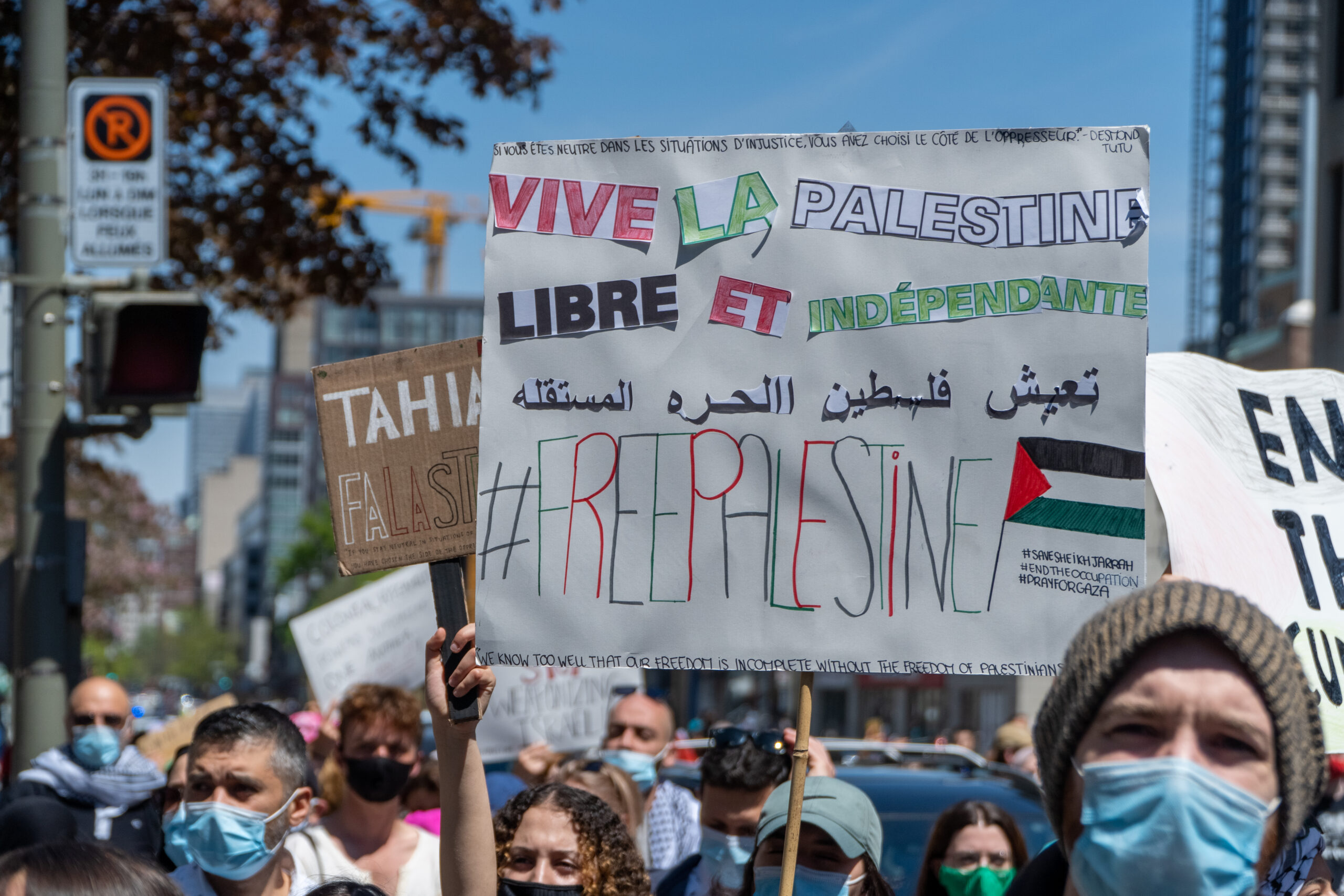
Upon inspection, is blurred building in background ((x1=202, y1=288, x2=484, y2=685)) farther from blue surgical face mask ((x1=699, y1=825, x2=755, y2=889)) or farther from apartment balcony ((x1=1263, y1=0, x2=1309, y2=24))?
blue surgical face mask ((x1=699, y1=825, x2=755, y2=889))

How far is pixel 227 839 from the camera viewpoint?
3824mm

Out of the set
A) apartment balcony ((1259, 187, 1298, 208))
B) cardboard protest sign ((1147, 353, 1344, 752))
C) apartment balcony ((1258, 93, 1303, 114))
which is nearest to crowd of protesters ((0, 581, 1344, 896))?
cardboard protest sign ((1147, 353, 1344, 752))

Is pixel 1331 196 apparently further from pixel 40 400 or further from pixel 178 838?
pixel 178 838

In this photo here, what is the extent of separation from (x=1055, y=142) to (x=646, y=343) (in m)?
0.93

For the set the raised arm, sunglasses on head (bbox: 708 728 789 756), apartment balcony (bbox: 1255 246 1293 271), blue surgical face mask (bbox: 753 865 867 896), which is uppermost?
apartment balcony (bbox: 1255 246 1293 271)

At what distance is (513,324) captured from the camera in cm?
338

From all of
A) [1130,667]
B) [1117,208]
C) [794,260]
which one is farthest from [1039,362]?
[1130,667]

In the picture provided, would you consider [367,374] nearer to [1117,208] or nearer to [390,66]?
[1117,208]

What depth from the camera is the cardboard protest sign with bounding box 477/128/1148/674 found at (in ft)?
10.3

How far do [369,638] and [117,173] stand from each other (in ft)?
11.6

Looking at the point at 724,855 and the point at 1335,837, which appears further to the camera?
the point at 1335,837

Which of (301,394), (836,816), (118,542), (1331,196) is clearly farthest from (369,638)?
(301,394)

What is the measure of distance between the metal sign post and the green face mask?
3771 mm

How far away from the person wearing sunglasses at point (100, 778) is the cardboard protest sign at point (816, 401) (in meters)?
2.88
